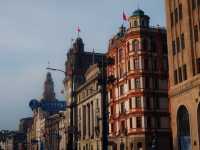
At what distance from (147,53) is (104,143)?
2198 inches

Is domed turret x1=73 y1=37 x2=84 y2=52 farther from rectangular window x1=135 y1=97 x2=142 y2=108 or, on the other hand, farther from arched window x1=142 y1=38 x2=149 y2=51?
rectangular window x1=135 y1=97 x2=142 y2=108

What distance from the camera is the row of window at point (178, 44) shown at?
6272 cm

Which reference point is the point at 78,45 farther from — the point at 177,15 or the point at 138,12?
the point at 177,15

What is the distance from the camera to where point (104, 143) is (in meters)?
35.6

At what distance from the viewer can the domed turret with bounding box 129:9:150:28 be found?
90.6 meters

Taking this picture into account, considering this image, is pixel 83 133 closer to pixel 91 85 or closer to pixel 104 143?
pixel 91 85

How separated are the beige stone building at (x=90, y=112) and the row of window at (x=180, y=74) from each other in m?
40.1

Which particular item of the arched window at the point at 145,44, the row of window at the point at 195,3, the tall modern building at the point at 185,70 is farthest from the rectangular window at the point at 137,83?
the row of window at the point at 195,3

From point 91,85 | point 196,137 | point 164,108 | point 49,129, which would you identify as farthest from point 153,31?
point 49,129

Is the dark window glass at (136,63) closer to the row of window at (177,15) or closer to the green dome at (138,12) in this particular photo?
the green dome at (138,12)

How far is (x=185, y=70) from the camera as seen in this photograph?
61.6 m

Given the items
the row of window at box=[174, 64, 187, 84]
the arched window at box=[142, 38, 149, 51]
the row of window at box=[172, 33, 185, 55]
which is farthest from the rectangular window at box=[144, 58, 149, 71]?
the row of window at box=[174, 64, 187, 84]

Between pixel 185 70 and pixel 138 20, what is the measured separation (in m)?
31.4

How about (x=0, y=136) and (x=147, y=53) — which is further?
(x=0, y=136)
